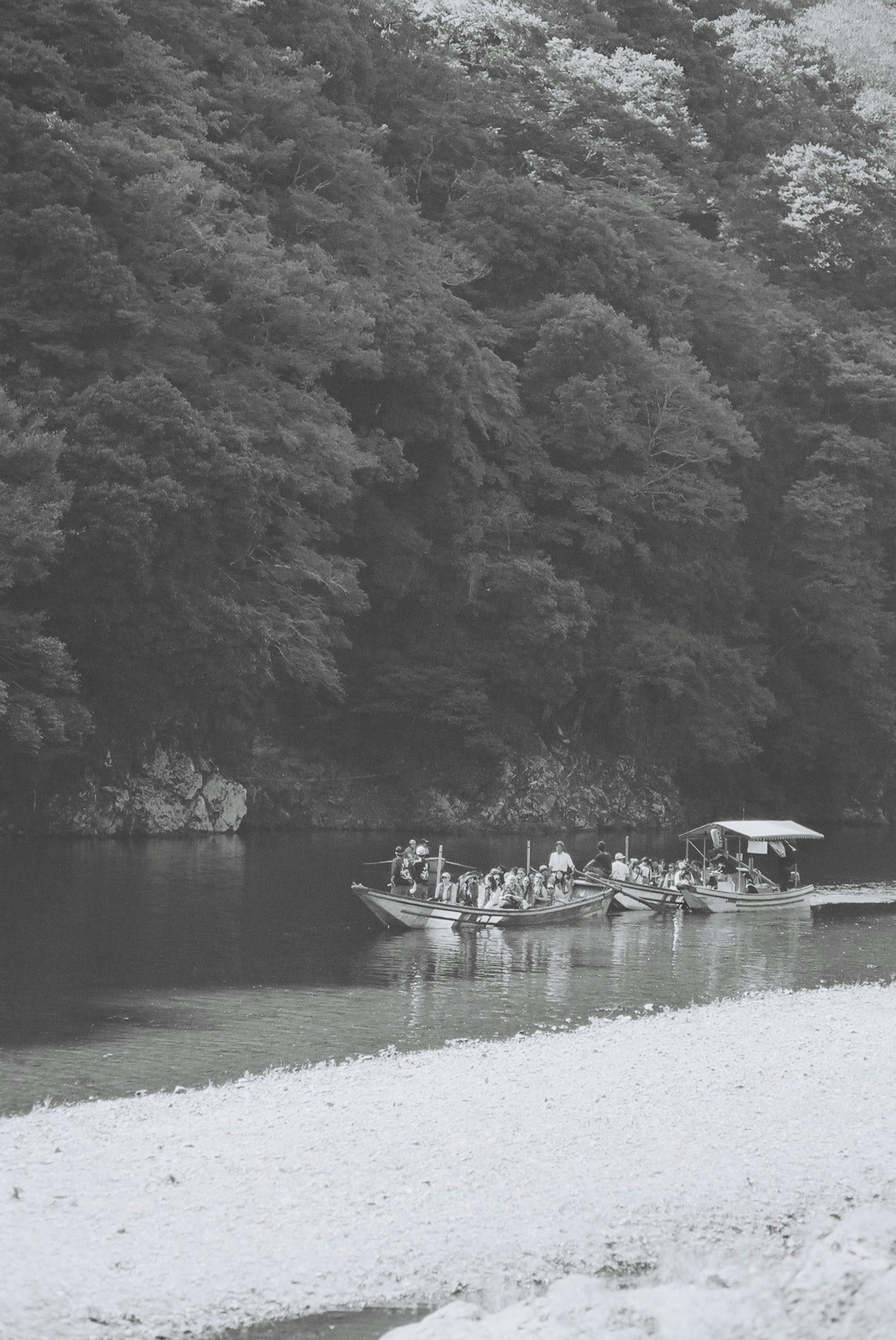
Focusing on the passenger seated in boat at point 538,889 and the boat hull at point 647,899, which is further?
the boat hull at point 647,899

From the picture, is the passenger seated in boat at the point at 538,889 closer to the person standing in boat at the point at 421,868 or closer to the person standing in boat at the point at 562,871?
the person standing in boat at the point at 562,871

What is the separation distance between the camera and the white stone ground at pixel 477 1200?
8.00 m

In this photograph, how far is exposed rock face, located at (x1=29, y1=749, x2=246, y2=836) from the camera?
1601 inches

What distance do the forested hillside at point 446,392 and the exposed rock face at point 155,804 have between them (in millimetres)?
970

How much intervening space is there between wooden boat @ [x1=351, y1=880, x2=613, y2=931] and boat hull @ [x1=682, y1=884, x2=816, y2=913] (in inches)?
232

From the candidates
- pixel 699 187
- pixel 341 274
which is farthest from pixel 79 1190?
pixel 699 187

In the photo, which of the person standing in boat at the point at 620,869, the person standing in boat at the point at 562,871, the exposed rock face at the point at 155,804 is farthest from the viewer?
the exposed rock face at the point at 155,804

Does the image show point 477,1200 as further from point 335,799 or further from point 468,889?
point 335,799

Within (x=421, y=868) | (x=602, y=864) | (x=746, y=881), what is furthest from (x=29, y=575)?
(x=746, y=881)

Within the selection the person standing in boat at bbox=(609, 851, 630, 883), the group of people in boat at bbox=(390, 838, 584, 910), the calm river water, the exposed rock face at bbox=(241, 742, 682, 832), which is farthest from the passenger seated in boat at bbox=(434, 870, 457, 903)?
the exposed rock face at bbox=(241, 742, 682, 832)

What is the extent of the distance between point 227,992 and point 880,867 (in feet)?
106

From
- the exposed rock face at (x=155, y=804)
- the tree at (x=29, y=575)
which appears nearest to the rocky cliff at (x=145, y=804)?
the exposed rock face at (x=155, y=804)

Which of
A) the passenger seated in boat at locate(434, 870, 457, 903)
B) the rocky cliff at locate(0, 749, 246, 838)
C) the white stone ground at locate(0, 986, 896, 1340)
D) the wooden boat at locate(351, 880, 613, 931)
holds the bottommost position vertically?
the white stone ground at locate(0, 986, 896, 1340)

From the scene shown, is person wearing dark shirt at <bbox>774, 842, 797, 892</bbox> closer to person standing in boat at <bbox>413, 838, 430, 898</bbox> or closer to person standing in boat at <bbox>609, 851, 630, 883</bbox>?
person standing in boat at <bbox>609, 851, 630, 883</bbox>
